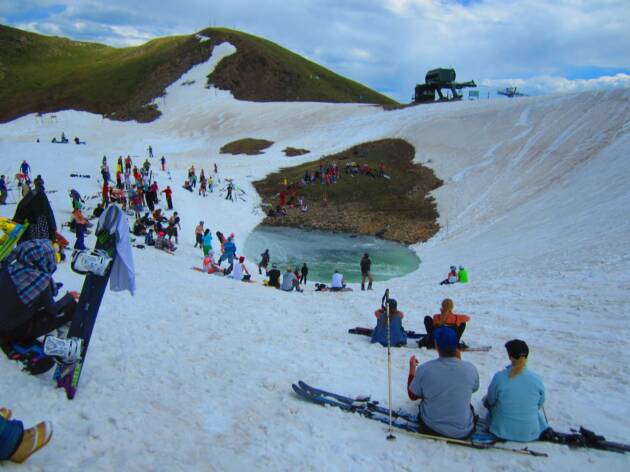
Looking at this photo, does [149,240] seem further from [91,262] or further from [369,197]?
[369,197]

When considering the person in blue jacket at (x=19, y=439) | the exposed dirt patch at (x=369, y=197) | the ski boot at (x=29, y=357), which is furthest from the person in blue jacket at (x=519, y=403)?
the exposed dirt patch at (x=369, y=197)

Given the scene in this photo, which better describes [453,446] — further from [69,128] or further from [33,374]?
[69,128]

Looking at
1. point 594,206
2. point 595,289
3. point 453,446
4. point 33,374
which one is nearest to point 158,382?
point 33,374

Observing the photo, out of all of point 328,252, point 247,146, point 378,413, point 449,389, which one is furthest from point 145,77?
point 449,389

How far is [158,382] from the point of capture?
6594mm

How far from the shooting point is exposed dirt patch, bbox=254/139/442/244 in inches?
1214

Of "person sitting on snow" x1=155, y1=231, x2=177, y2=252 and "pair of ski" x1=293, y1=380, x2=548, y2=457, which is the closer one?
"pair of ski" x1=293, y1=380, x2=548, y2=457

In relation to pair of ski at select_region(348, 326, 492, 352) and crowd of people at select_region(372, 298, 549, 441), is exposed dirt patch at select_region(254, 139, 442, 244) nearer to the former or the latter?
pair of ski at select_region(348, 326, 492, 352)

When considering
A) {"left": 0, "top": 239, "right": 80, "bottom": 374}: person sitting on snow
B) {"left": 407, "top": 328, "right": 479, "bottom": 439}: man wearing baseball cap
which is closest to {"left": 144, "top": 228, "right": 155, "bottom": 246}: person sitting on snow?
{"left": 0, "top": 239, "right": 80, "bottom": 374}: person sitting on snow

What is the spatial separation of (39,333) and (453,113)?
49.6 m

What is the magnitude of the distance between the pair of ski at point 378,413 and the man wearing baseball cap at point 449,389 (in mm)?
128

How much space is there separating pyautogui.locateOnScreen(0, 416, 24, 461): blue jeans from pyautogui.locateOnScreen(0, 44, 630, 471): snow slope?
286 millimetres

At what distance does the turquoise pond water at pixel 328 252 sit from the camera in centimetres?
2305

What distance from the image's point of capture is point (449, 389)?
5293 mm
